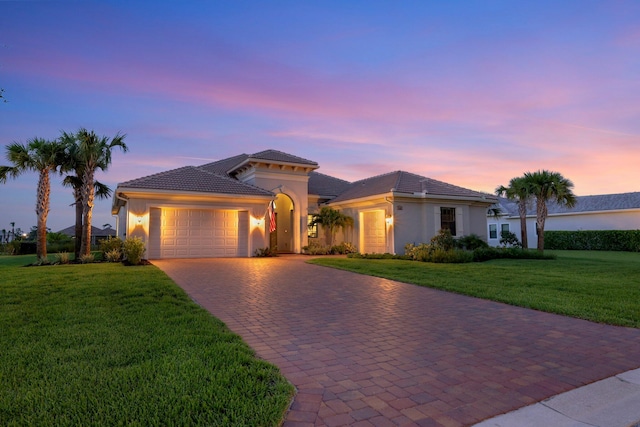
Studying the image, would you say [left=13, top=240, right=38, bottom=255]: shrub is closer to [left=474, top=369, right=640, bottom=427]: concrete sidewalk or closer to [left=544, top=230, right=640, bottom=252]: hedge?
[left=474, top=369, right=640, bottom=427]: concrete sidewalk

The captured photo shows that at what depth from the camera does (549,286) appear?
8.89 metres

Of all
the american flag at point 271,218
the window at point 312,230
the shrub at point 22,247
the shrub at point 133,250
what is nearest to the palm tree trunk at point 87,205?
the shrub at point 133,250

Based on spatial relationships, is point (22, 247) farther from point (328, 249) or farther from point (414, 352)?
point (414, 352)

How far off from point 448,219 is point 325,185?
8.68 metres

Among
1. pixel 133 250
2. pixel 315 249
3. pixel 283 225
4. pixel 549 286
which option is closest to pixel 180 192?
pixel 133 250

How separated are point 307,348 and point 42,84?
14.6m

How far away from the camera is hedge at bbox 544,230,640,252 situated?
25734 mm

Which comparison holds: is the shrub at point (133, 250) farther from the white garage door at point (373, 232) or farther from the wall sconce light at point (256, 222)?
the white garage door at point (373, 232)

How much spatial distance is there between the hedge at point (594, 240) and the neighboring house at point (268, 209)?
12.8 metres

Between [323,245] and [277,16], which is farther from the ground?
[277,16]

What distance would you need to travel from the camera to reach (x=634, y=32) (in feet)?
34.5

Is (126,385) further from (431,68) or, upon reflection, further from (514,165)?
(514,165)

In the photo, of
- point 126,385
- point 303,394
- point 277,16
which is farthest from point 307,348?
point 277,16

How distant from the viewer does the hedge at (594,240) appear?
25.7 metres
